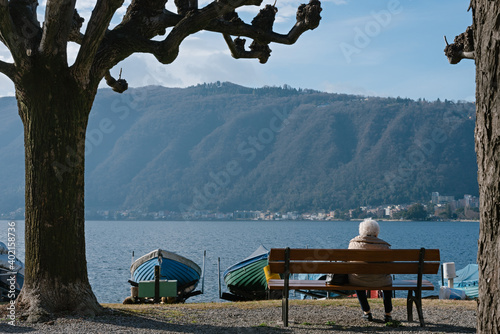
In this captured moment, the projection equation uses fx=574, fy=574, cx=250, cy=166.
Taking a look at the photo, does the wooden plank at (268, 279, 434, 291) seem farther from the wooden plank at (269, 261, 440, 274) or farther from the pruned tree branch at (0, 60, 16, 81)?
the pruned tree branch at (0, 60, 16, 81)

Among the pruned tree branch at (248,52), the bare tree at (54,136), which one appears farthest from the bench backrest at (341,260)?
the pruned tree branch at (248,52)

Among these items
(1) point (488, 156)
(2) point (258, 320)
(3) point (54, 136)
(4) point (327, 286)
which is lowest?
(2) point (258, 320)

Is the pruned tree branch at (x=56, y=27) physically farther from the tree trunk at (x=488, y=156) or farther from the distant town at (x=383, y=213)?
the distant town at (x=383, y=213)

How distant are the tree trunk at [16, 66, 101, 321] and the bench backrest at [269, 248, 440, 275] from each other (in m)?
2.57

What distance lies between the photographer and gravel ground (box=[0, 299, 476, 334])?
264 inches

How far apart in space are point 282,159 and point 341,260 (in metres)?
153

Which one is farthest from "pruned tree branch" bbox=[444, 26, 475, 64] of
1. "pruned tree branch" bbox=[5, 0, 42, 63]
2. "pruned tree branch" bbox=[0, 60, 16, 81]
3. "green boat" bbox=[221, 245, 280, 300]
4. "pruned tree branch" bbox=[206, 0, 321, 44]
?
"green boat" bbox=[221, 245, 280, 300]

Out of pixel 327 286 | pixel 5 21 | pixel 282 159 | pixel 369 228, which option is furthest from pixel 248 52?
pixel 282 159

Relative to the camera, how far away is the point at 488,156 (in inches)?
143

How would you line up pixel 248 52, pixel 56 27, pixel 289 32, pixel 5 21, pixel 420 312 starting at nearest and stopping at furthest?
pixel 420 312
pixel 5 21
pixel 56 27
pixel 289 32
pixel 248 52

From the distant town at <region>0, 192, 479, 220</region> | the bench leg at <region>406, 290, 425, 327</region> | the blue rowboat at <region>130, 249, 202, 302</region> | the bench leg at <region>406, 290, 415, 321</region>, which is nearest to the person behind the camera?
the bench leg at <region>406, 290, 425, 327</region>

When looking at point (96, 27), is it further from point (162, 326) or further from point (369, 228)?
point (369, 228)

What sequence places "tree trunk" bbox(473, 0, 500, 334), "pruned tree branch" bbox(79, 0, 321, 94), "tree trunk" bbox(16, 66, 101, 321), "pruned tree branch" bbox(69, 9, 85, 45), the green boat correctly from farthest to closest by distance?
the green boat
"pruned tree branch" bbox(69, 9, 85, 45)
"pruned tree branch" bbox(79, 0, 321, 94)
"tree trunk" bbox(16, 66, 101, 321)
"tree trunk" bbox(473, 0, 500, 334)

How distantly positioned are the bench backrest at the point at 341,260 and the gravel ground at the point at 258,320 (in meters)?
0.70
